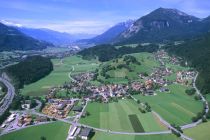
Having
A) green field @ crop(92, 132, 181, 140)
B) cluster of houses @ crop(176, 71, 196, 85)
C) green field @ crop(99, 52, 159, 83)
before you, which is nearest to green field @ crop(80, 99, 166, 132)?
green field @ crop(92, 132, 181, 140)

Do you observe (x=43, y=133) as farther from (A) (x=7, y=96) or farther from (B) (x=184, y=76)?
(B) (x=184, y=76)

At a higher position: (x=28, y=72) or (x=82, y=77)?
(x=28, y=72)

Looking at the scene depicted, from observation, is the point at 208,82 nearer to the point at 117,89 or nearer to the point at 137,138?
the point at 117,89

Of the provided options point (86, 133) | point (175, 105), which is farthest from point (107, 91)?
point (86, 133)

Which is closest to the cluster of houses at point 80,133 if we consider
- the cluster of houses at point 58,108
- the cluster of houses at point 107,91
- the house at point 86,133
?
the house at point 86,133

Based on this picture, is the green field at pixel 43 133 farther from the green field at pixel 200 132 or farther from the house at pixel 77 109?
the green field at pixel 200 132

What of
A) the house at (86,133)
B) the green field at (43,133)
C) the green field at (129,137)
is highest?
the house at (86,133)

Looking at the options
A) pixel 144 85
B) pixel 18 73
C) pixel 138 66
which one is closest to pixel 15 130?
pixel 144 85
